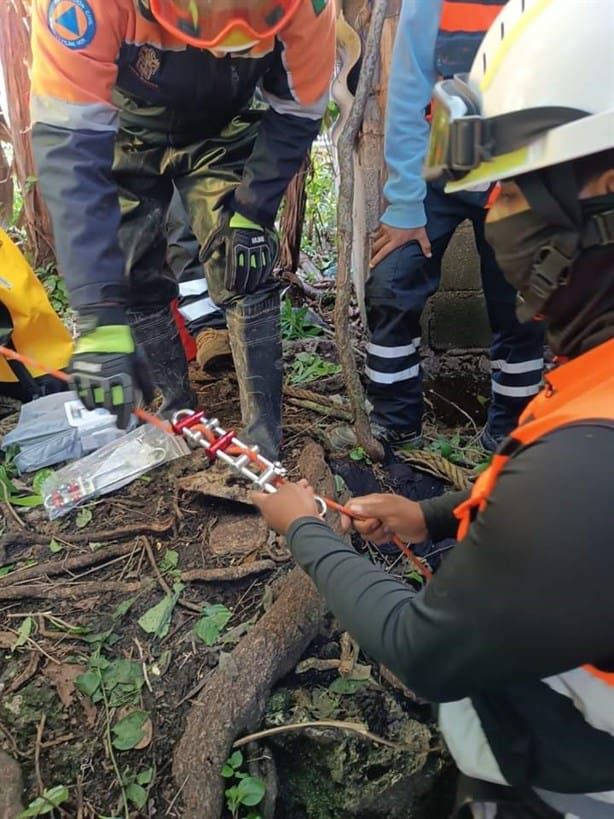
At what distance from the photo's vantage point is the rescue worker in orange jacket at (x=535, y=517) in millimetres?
908

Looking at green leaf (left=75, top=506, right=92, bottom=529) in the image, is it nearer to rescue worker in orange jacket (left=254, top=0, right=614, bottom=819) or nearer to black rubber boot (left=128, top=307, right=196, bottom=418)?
black rubber boot (left=128, top=307, right=196, bottom=418)

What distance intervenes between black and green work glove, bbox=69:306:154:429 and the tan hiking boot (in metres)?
1.45

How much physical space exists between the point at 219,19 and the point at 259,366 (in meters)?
1.19

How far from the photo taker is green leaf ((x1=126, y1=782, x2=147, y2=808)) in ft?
5.95

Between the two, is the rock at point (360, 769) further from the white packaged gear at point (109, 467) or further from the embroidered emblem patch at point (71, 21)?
the embroidered emblem patch at point (71, 21)

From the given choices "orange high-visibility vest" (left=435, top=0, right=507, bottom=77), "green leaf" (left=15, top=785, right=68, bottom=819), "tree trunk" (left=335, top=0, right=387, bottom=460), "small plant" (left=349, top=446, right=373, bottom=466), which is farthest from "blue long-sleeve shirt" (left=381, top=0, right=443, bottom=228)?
"green leaf" (left=15, top=785, right=68, bottom=819)

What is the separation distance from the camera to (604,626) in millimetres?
920

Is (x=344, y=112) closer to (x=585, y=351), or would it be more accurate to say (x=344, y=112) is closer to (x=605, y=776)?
(x=585, y=351)

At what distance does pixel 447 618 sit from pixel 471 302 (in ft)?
11.1

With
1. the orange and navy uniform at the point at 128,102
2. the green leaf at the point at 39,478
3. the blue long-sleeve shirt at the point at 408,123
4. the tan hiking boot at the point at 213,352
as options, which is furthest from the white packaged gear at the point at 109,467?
the blue long-sleeve shirt at the point at 408,123

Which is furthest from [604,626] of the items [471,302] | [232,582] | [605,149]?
[471,302]

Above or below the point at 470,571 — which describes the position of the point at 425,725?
below

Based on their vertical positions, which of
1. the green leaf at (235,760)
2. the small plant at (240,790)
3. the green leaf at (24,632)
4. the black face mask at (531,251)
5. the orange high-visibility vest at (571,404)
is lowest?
the small plant at (240,790)

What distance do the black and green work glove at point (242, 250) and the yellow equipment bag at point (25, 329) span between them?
1.14m
